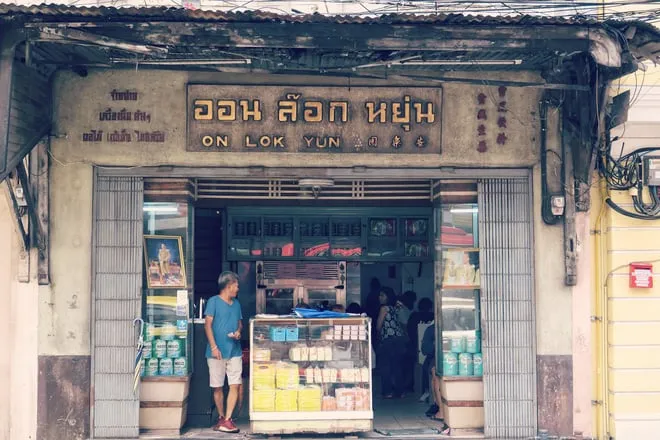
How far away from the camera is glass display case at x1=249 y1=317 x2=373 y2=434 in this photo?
1088 cm

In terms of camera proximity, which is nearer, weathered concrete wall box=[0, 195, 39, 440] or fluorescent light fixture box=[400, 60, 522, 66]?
fluorescent light fixture box=[400, 60, 522, 66]

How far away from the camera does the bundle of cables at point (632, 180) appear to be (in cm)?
1092

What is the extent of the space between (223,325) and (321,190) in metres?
2.21

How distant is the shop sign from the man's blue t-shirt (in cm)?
189

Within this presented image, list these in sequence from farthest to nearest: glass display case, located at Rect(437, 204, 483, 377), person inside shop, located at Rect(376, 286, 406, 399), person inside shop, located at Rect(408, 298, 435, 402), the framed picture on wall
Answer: person inside shop, located at Rect(408, 298, 435, 402), person inside shop, located at Rect(376, 286, 406, 399), glass display case, located at Rect(437, 204, 483, 377), the framed picture on wall

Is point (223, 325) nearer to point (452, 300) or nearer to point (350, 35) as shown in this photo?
point (452, 300)

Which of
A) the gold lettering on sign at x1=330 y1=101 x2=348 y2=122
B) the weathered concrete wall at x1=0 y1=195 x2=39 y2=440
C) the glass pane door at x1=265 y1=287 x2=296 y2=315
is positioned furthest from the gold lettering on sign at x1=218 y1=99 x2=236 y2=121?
the glass pane door at x1=265 y1=287 x2=296 y2=315

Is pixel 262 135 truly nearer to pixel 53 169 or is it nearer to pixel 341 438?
pixel 53 169

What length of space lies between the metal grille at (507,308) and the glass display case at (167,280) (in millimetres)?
3615

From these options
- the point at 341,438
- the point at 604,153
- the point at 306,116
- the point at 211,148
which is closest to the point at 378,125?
the point at 306,116

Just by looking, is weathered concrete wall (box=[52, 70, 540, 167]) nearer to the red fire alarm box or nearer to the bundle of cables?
the bundle of cables

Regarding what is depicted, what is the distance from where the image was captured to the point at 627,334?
35.8 ft

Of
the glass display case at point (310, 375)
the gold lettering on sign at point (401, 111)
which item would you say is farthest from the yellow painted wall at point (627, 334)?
the glass display case at point (310, 375)

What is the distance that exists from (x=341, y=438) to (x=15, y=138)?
16.6 ft
